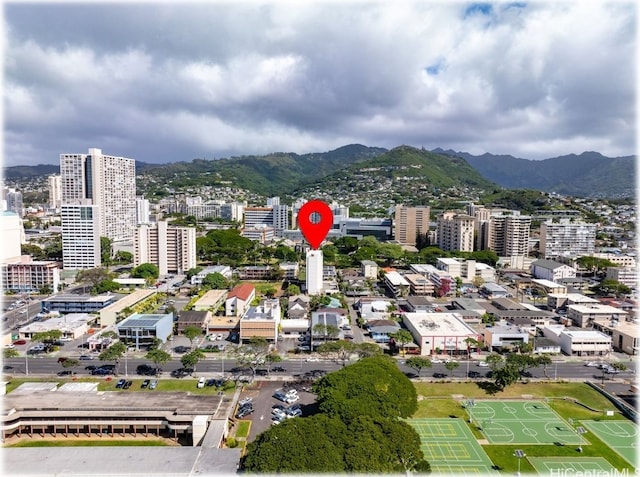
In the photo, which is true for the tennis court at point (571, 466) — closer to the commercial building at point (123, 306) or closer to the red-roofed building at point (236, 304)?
the red-roofed building at point (236, 304)

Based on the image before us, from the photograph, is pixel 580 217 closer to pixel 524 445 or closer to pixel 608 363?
pixel 608 363

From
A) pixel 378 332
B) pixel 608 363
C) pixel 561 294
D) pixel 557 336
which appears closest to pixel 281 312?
pixel 378 332

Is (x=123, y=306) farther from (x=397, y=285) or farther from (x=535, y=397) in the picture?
(x=535, y=397)

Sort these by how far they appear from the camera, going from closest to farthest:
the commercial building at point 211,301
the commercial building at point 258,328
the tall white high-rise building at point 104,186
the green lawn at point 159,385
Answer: the green lawn at point 159,385, the commercial building at point 258,328, the commercial building at point 211,301, the tall white high-rise building at point 104,186

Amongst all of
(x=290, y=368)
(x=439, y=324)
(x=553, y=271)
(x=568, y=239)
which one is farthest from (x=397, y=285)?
→ (x=568, y=239)

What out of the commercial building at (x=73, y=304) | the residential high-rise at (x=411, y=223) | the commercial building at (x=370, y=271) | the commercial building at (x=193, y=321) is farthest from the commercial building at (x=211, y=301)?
the residential high-rise at (x=411, y=223)
